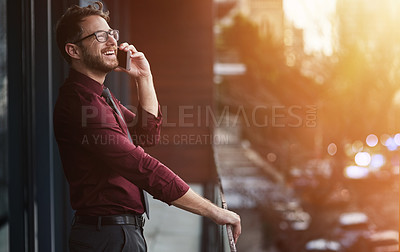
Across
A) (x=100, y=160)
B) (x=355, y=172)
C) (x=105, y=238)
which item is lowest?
(x=355, y=172)

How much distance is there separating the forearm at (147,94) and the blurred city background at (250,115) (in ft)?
1.50

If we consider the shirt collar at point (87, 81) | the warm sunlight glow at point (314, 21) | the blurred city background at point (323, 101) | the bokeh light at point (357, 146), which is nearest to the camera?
the shirt collar at point (87, 81)

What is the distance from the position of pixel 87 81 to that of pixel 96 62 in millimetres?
62

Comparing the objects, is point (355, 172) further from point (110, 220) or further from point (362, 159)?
point (110, 220)

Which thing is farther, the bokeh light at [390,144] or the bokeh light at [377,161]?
the bokeh light at [390,144]


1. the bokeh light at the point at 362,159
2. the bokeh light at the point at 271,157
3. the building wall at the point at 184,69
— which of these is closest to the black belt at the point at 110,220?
the building wall at the point at 184,69

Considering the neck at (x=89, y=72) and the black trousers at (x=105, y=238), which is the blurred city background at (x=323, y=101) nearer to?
the neck at (x=89, y=72)

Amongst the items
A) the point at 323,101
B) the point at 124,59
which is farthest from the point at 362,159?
the point at 124,59

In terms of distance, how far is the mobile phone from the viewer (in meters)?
1.41

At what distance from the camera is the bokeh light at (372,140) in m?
12.7

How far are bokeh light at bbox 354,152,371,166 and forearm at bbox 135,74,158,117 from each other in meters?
11.9

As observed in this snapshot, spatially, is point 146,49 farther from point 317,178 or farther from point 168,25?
point 317,178

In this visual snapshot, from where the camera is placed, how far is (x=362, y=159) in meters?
13.4

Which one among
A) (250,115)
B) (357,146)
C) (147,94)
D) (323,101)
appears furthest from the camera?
(357,146)
